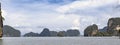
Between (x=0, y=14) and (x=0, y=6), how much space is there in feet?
17.8

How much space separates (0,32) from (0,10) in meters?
15.3

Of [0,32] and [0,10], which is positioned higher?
[0,10]

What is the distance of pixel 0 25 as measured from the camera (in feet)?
639

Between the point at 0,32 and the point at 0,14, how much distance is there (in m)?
12.0

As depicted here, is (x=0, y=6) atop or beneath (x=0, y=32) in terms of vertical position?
atop

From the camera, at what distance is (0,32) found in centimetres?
19200

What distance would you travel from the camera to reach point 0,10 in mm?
199500

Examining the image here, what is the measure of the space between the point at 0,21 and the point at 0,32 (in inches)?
290

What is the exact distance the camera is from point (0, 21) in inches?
7692

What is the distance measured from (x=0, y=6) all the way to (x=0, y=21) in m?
9.01
